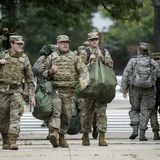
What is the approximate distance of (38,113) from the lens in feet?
36.1

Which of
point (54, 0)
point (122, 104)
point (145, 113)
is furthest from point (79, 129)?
point (54, 0)

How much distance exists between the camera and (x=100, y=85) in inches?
443

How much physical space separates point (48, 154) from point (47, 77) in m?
1.49

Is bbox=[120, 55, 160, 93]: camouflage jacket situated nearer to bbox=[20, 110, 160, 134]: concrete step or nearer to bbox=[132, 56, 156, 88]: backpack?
bbox=[132, 56, 156, 88]: backpack

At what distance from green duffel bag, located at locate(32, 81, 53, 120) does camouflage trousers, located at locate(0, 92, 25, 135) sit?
274 millimetres

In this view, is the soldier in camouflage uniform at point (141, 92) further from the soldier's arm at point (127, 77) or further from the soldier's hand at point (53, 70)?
the soldier's hand at point (53, 70)

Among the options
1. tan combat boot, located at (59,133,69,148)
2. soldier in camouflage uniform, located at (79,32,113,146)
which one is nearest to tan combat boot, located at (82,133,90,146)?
soldier in camouflage uniform, located at (79,32,113,146)

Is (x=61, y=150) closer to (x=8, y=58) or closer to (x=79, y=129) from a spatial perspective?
(x=8, y=58)

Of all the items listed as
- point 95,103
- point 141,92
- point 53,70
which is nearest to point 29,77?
point 53,70

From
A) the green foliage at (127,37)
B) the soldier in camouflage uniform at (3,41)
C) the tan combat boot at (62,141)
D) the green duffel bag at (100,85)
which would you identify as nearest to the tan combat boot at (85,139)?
the tan combat boot at (62,141)

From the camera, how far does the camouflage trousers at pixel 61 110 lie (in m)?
11.0

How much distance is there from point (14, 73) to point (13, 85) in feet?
0.64

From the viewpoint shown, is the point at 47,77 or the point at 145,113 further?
the point at 145,113

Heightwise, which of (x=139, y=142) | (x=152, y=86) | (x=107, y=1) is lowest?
(x=139, y=142)
